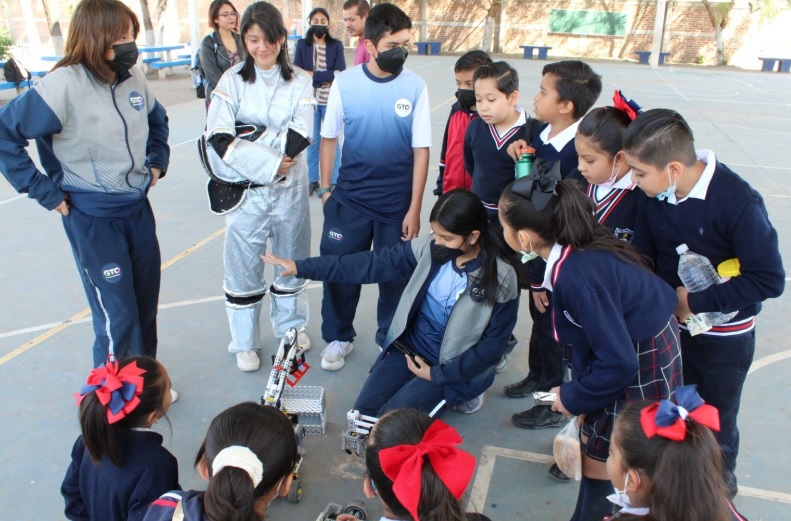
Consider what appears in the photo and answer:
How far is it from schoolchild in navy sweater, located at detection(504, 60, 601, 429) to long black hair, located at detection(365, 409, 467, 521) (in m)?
1.38

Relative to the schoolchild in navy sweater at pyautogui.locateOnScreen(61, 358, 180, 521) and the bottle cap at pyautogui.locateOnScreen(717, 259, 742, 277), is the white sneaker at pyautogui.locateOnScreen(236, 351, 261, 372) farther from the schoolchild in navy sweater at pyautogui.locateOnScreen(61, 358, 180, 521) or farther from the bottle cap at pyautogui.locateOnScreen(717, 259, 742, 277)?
the bottle cap at pyautogui.locateOnScreen(717, 259, 742, 277)

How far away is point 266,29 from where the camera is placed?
10.0ft

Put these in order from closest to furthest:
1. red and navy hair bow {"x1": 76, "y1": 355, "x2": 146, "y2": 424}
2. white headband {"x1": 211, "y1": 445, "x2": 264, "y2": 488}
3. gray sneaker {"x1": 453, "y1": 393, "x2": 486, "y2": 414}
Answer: white headband {"x1": 211, "y1": 445, "x2": 264, "y2": 488}
red and navy hair bow {"x1": 76, "y1": 355, "x2": 146, "y2": 424}
gray sneaker {"x1": 453, "y1": 393, "x2": 486, "y2": 414}

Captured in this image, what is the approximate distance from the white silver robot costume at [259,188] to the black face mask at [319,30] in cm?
342

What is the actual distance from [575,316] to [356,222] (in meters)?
1.70

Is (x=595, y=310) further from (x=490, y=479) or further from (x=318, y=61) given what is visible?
(x=318, y=61)

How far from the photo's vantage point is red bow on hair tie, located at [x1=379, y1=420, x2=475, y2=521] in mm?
1656

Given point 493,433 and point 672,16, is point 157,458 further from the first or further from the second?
point 672,16

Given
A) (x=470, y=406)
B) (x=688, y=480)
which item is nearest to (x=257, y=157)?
(x=470, y=406)

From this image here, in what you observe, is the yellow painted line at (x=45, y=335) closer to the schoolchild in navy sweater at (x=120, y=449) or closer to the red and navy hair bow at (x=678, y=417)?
the schoolchild in navy sweater at (x=120, y=449)

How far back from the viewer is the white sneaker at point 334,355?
3.60 m

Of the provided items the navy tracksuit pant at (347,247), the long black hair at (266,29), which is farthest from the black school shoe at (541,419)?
the long black hair at (266,29)

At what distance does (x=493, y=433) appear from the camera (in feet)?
10.1

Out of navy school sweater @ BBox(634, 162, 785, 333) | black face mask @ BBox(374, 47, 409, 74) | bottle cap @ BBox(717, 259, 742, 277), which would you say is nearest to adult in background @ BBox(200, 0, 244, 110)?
black face mask @ BBox(374, 47, 409, 74)
